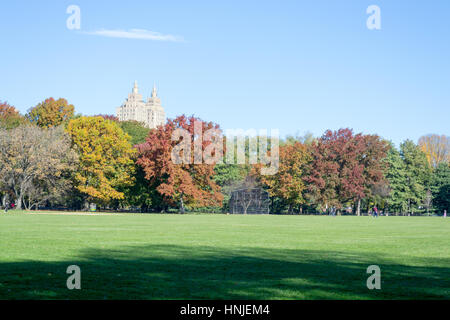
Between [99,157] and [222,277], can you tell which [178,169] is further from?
[222,277]

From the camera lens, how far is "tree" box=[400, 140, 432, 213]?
96544 mm

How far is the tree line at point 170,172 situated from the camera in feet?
233

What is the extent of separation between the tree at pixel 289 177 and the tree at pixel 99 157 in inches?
927

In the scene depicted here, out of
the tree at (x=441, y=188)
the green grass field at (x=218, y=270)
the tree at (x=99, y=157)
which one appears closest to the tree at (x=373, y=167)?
the tree at (x=441, y=188)

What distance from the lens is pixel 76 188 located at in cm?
7612

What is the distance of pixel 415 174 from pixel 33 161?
66230mm

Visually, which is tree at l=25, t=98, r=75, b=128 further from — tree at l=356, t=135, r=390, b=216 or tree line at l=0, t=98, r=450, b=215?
tree at l=356, t=135, r=390, b=216

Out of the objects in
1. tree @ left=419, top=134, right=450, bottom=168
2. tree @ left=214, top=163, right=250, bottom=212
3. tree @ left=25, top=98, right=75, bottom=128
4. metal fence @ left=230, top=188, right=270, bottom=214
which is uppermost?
tree @ left=25, top=98, right=75, bottom=128

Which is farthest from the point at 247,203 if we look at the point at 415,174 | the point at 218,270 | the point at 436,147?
the point at 218,270

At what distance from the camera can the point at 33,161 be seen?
2707 inches

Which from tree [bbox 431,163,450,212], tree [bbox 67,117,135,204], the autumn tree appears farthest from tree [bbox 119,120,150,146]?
tree [bbox 431,163,450,212]

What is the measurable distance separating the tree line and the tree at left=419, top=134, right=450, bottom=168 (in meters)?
25.0

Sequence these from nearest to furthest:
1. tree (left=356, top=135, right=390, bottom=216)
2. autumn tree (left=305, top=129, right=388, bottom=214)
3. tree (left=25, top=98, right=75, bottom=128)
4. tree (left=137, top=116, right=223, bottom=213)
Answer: tree (left=137, top=116, right=223, bottom=213)
autumn tree (left=305, top=129, right=388, bottom=214)
tree (left=356, top=135, right=390, bottom=216)
tree (left=25, top=98, right=75, bottom=128)

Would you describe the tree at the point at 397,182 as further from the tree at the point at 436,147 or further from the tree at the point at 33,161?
the tree at the point at 33,161
